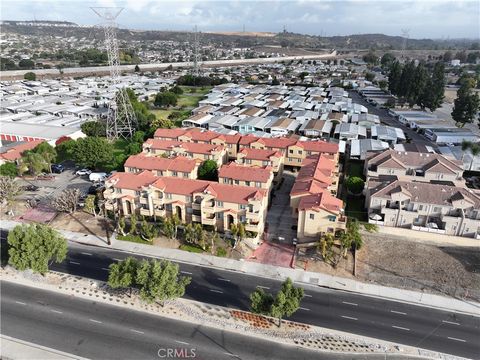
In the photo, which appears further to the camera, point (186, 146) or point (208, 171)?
point (186, 146)

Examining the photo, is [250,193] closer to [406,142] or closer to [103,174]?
[103,174]

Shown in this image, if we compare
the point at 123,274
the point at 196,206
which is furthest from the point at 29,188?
the point at 123,274

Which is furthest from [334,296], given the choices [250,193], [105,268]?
[105,268]

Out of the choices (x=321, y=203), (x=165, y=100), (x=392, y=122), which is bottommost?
(x=321, y=203)

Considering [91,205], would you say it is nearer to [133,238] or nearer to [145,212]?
[145,212]

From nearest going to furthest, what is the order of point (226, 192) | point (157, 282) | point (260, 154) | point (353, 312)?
point (157, 282) → point (353, 312) → point (226, 192) → point (260, 154)

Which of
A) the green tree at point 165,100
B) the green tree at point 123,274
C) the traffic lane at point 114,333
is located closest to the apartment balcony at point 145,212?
the green tree at point 123,274

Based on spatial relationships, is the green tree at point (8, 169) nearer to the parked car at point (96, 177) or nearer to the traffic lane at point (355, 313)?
the parked car at point (96, 177)
